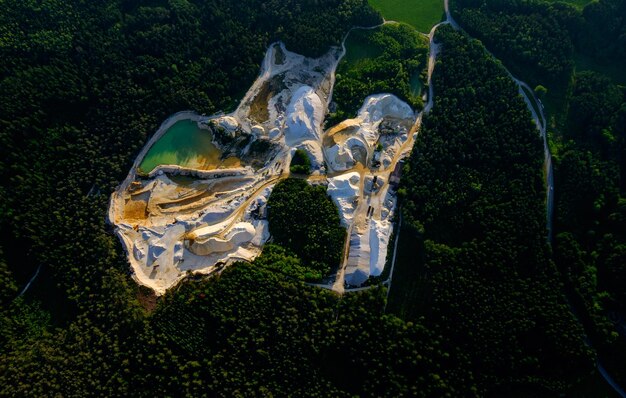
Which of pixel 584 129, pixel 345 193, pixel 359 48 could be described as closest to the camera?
pixel 345 193

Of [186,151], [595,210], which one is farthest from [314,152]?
[595,210]

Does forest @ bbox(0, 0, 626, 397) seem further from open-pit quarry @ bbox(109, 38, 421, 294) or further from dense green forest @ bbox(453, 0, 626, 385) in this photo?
open-pit quarry @ bbox(109, 38, 421, 294)

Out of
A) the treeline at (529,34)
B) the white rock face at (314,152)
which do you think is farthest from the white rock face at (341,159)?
the treeline at (529,34)

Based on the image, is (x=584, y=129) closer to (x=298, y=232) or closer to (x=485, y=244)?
(x=485, y=244)

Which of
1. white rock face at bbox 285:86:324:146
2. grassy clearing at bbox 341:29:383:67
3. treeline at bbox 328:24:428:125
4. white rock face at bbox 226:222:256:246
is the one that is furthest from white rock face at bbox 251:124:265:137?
grassy clearing at bbox 341:29:383:67

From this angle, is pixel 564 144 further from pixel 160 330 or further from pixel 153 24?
pixel 153 24

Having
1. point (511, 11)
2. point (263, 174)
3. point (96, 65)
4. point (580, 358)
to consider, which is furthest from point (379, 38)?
point (580, 358)

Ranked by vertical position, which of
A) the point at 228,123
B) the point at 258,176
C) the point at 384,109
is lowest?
the point at 258,176

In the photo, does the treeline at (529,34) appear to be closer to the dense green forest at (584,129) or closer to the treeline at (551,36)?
the treeline at (551,36)
